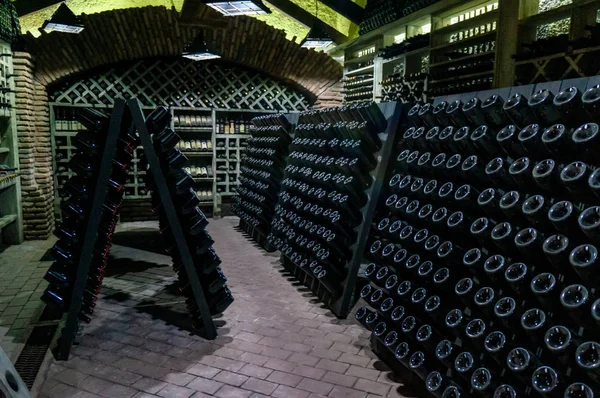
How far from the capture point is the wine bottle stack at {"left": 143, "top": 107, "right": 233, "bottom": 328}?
129 inches

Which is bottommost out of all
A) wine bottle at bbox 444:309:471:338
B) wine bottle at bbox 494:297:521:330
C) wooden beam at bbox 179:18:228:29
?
wine bottle at bbox 444:309:471:338

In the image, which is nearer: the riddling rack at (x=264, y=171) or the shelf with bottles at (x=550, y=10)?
the shelf with bottles at (x=550, y=10)

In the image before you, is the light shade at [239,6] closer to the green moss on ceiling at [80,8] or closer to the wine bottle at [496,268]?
the green moss on ceiling at [80,8]

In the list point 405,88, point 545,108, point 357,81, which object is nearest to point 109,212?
point 545,108

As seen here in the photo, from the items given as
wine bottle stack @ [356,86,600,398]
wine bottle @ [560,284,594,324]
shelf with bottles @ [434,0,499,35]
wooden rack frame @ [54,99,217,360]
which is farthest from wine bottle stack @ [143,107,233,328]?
shelf with bottles @ [434,0,499,35]

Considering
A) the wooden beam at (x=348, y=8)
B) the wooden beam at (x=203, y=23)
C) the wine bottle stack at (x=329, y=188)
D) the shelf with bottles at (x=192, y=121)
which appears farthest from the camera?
the wooden beam at (x=348, y=8)

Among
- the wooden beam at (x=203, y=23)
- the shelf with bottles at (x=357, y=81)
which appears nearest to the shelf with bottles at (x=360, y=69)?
the shelf with bottles at (x=357, y=81)

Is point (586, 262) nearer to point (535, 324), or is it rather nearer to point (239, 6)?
point (535, 324)

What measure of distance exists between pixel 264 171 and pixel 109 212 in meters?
3.35

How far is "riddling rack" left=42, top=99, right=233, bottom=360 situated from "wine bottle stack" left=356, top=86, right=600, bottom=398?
1408 millimetres

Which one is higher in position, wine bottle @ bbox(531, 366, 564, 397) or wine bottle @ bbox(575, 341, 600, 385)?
wine bottle @ bbox(575, 341, 600, 385)

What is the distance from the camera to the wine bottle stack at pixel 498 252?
1.85 m

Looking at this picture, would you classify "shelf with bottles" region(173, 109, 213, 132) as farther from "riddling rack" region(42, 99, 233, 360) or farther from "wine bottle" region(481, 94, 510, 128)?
"wine bottle" region(481, 94, 510, 128)

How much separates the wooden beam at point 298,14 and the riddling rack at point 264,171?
9.71ft
